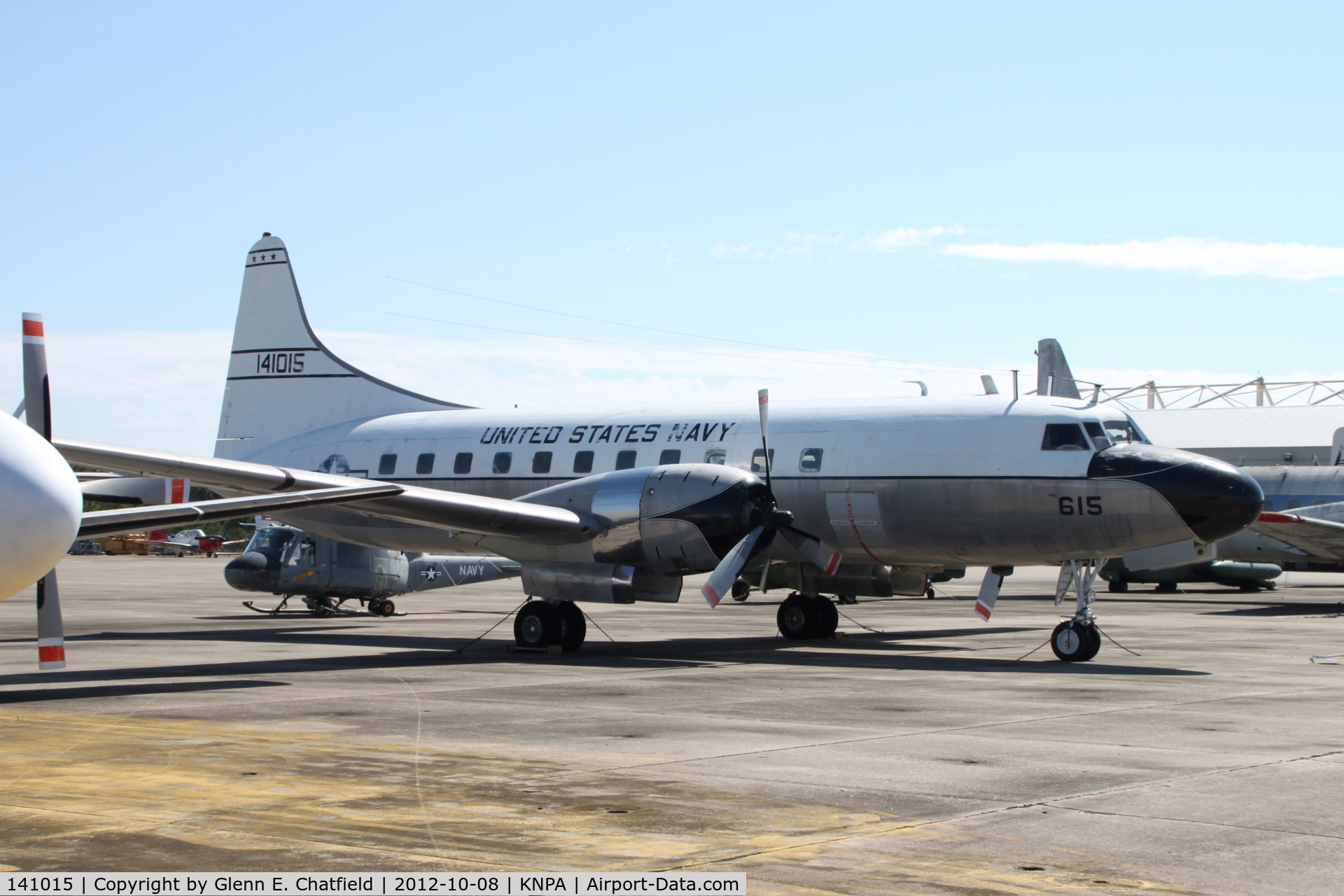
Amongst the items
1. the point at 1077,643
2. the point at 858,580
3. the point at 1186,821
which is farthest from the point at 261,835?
the point at 858,580

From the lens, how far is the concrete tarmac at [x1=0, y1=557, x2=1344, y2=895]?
6.41 metres

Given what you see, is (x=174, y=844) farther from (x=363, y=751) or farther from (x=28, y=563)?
(x=363, y=751)

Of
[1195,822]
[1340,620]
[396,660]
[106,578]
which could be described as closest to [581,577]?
[396,660]

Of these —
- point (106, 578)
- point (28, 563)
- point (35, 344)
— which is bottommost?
point (106, 578)

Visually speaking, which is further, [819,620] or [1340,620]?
[1340,620]

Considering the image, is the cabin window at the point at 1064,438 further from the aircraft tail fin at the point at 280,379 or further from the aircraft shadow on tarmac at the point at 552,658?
the aircraft tail fin at the point at 280,379

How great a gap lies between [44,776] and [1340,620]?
2661 centimetres

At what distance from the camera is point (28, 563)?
7551mm

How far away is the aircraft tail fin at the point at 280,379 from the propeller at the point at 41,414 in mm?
13380

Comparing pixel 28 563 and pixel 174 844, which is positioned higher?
pixel 28 563

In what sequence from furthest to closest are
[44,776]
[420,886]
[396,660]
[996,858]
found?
[396,660] → [44,776] → [996,858] → [420,886]

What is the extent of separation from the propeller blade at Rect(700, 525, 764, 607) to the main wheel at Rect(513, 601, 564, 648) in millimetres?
2276

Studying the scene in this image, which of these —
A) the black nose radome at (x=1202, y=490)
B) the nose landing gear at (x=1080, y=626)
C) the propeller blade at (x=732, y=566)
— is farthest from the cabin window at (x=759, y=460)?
the black nose radome at (x=1202, y=490)

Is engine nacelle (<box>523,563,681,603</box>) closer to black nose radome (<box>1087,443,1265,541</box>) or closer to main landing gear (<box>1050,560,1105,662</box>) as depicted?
main landing gear (<box>1050,560,1105,662</box>)
